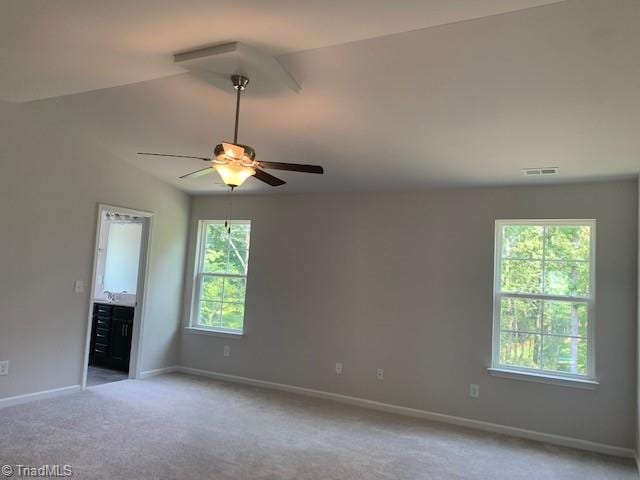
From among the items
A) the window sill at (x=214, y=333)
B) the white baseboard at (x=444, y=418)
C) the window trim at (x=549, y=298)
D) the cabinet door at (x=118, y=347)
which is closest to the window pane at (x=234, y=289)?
the window sill at (x=214, y=333)

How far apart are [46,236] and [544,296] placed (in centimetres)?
487

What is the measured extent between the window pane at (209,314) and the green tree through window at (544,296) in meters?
3.46

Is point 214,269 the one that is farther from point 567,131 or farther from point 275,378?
point 567,131

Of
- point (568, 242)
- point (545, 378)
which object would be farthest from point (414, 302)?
point (568, 242)

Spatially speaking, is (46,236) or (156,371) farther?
(156,371)

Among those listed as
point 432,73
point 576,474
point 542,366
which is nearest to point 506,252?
point 542,366

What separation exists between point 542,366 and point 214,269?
4060mm

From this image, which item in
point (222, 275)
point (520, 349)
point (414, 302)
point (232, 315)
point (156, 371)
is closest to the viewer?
point (520, 349)

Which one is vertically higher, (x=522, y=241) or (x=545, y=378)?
(x=522, y=241)

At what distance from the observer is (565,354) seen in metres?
4.19

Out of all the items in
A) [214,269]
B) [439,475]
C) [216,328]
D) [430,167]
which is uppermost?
[430,167]

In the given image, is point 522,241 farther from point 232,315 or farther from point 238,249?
point 232,315

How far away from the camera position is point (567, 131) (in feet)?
10.7

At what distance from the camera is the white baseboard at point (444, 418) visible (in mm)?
3918
